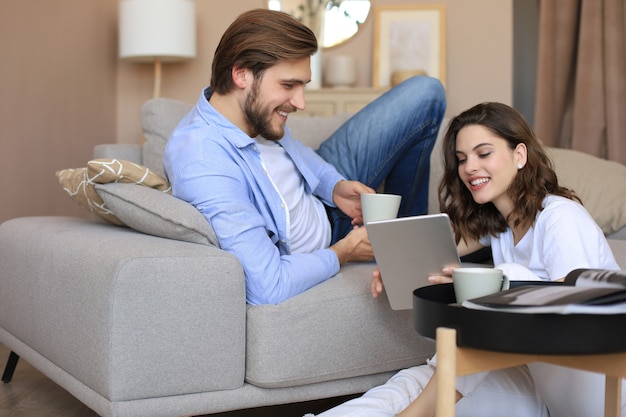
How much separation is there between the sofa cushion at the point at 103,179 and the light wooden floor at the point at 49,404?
543 mm

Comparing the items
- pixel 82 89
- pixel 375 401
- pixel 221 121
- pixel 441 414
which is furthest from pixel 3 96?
pixel 441 414

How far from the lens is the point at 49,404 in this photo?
2256 mm

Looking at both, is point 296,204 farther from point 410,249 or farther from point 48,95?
point 48,95

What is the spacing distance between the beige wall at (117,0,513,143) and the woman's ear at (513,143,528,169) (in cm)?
294

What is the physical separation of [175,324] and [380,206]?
517mm

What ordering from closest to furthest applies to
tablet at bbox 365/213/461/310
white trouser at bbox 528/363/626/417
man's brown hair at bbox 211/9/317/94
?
tablet at bbox 365/213/461/310
white trouser at bbox 528/363/626/417
man's brown hair at bbox 211/9/317/94

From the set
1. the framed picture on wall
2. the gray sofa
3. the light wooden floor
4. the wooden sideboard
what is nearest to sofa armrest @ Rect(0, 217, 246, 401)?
the gray sofa

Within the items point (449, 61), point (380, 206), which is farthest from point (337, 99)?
point (380, 206)

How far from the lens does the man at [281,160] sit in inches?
71.1

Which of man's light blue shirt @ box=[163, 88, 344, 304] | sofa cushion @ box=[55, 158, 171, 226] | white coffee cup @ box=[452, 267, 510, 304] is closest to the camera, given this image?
white coffee cup @ box=[452, 267, 510, 304]

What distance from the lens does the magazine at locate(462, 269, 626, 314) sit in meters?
1.08

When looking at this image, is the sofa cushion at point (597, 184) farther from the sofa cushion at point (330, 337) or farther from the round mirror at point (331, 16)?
the round mirror at point (331, 16)

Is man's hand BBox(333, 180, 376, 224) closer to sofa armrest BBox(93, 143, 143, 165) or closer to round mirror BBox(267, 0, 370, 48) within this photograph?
sofa armrest BBox(93, 143, 143, 165)

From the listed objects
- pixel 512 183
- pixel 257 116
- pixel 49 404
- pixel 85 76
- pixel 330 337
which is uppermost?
pixel 85 76
